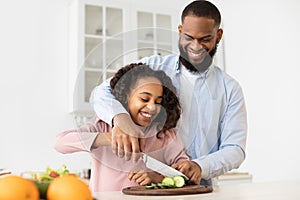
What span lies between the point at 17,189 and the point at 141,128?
55 centimetres

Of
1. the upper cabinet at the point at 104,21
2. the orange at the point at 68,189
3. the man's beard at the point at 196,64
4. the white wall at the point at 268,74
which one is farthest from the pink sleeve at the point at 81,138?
the white wall at the point at 268,74

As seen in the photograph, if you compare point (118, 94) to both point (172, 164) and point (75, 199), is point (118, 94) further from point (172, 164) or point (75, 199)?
point (75, 199)

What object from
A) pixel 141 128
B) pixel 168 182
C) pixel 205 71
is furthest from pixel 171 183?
pixel 205 71

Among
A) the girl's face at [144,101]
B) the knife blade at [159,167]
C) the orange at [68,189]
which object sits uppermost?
the girl's face at [144,101]

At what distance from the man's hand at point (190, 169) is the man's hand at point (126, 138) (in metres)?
0.13

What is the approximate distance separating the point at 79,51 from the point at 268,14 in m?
1.81

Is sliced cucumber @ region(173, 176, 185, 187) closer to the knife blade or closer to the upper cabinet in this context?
the knife blade

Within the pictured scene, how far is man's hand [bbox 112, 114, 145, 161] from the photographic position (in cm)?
110

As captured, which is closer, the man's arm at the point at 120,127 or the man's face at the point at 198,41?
the man's arm at the point at 120,127

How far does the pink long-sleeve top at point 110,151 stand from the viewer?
1151 millimetres

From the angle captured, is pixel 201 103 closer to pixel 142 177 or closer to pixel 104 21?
pixel 142 177

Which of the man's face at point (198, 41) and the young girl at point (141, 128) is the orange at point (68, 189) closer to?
the young girl at point (141, 128)

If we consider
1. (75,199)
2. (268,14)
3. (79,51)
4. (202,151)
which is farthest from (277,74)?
(75,199)

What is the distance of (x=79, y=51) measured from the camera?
119 inches
